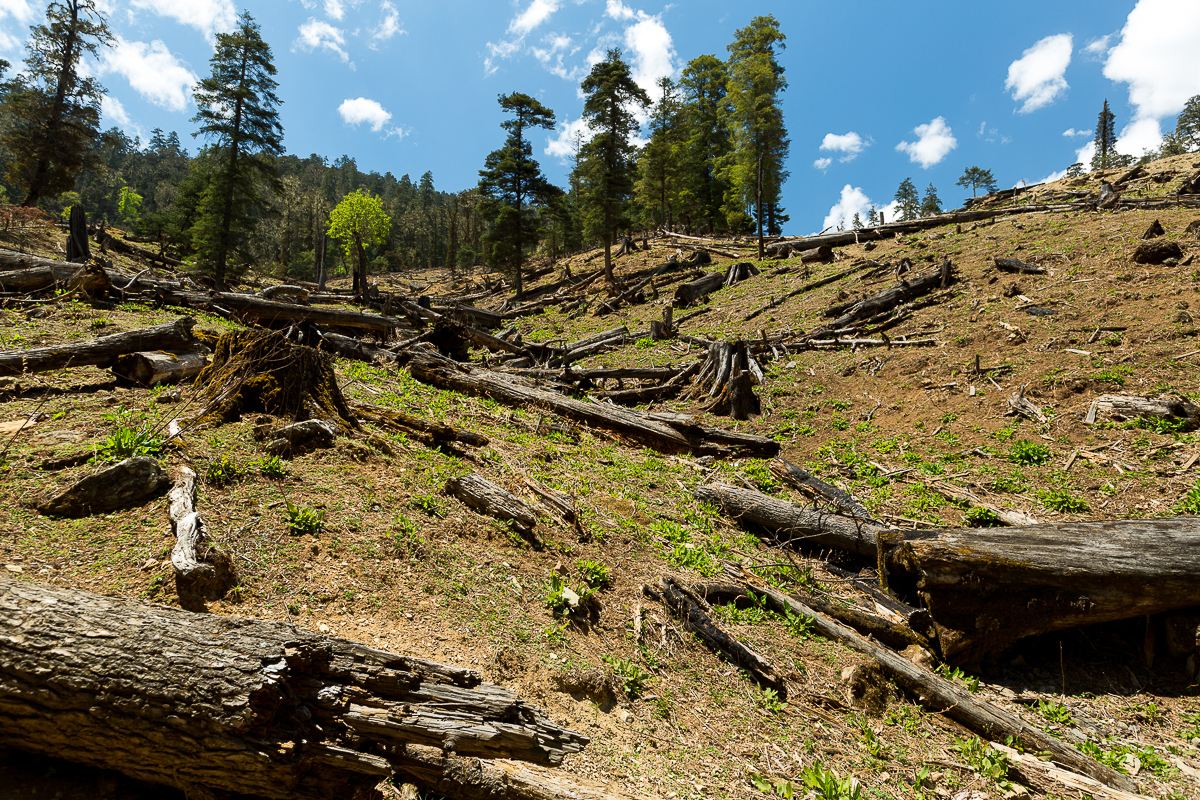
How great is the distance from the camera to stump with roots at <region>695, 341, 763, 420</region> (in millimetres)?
13273

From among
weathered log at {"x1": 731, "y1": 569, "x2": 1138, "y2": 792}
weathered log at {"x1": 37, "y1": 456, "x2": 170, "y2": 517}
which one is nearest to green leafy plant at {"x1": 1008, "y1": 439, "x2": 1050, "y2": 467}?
weathered log at {"x1": 731, "y1": 569, "x2": 1138, "y2": 792}

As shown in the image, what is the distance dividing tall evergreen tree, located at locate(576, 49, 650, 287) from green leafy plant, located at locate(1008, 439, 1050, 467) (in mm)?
25230

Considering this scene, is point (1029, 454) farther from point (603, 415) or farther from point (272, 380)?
point (272, 380)

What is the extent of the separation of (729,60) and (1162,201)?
26594 millimetres

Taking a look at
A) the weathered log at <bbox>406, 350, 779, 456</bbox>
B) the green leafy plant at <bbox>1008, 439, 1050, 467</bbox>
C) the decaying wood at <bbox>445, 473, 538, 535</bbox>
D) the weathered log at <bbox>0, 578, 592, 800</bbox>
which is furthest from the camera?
the weathered log at <bbox>406, 350, 779, 456</bbox>

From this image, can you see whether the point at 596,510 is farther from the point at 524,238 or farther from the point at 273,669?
the point at 524,238

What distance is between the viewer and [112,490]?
4.78 meters

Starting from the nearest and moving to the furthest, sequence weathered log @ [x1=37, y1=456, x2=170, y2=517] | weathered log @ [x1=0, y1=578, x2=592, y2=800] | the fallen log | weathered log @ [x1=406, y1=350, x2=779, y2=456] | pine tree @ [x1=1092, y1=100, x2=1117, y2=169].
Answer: weathered log @ [x1=0, y1=578, x2=592, y2=800], weathered log @ [x1=37, y1=456, x2=170, y2=517], the fallen log, weathered log @ [x1=406, y1=350, x2=779, y2=456], pine tree @ [x1=1092, y1=100, x2=1117, y2=169]

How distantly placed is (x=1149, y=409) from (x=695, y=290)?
19.3m

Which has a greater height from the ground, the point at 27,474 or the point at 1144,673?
the point at 27,474

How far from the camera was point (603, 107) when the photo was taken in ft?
106

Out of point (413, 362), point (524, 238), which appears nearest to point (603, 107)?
point (524, 238)

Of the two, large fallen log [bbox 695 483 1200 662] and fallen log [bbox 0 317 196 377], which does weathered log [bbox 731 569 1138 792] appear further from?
fallen log [bbox 0 317 196 377]

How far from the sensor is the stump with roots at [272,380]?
274 inches
